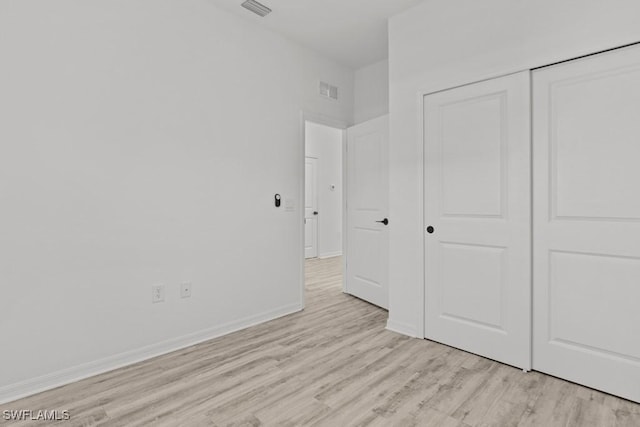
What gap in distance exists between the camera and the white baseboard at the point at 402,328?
285cm

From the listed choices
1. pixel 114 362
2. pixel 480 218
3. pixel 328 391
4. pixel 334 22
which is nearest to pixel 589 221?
pixel 480 218

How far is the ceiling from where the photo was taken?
2838 millimetres

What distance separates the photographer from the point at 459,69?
2547 millimetres

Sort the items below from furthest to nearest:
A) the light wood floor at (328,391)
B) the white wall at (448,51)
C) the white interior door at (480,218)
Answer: the white interior door at (480,218)
the white wall at (448,51)
the light wood floor at (328,391)

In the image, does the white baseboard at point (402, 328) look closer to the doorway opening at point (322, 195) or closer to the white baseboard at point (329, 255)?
the doorway opening at point (322, 195)

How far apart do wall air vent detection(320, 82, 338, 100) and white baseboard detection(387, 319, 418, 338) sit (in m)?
2.49

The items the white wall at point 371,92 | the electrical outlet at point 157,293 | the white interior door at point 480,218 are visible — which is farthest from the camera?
the white wall at point 371,92

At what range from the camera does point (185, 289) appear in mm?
2699

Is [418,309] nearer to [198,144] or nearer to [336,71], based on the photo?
[198,144]

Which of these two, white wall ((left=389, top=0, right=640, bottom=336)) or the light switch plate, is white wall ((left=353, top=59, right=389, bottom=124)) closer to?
white wall ((left=389, top=0, right=640, bottom=336))

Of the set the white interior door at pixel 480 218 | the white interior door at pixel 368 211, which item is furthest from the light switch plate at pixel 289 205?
the white interior door at pixel 480 218

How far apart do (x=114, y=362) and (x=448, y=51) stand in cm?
332

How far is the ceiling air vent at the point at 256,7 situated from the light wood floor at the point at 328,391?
9.14 ft

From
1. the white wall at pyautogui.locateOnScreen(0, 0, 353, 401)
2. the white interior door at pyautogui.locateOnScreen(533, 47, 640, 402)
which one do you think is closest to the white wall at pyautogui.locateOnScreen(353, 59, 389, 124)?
the white wall at pyautogui.locateOnScreen(0, 0, 353, 401)
